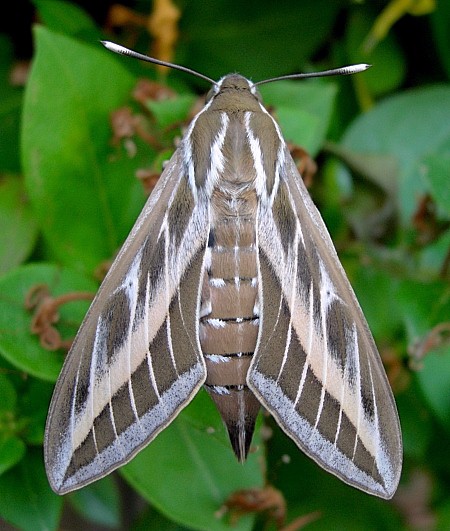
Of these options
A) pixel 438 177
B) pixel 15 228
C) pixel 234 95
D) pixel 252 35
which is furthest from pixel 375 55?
pixel 15 228

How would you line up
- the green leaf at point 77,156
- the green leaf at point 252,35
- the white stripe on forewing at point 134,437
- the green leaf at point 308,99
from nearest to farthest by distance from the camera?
the white stripe on forewing at point 134,437, the green leaf at point 77,156, the green leaf at point 308,99, the green leaf at point 252,35

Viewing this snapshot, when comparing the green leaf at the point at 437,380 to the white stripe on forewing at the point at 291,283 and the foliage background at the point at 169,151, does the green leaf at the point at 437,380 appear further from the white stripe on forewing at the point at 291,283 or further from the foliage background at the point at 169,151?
the white stripe on forewing at the point at 291,283

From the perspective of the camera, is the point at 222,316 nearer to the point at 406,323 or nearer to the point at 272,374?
the point at 272,374

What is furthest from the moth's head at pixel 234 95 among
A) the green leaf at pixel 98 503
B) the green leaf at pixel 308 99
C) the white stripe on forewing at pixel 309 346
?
the green leaf at pixel 98 503

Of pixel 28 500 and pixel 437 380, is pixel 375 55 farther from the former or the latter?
pixel 28 500

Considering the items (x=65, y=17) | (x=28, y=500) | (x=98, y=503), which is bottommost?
(x=98, y=503)

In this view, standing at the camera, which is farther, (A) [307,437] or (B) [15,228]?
(B) [15,228]
